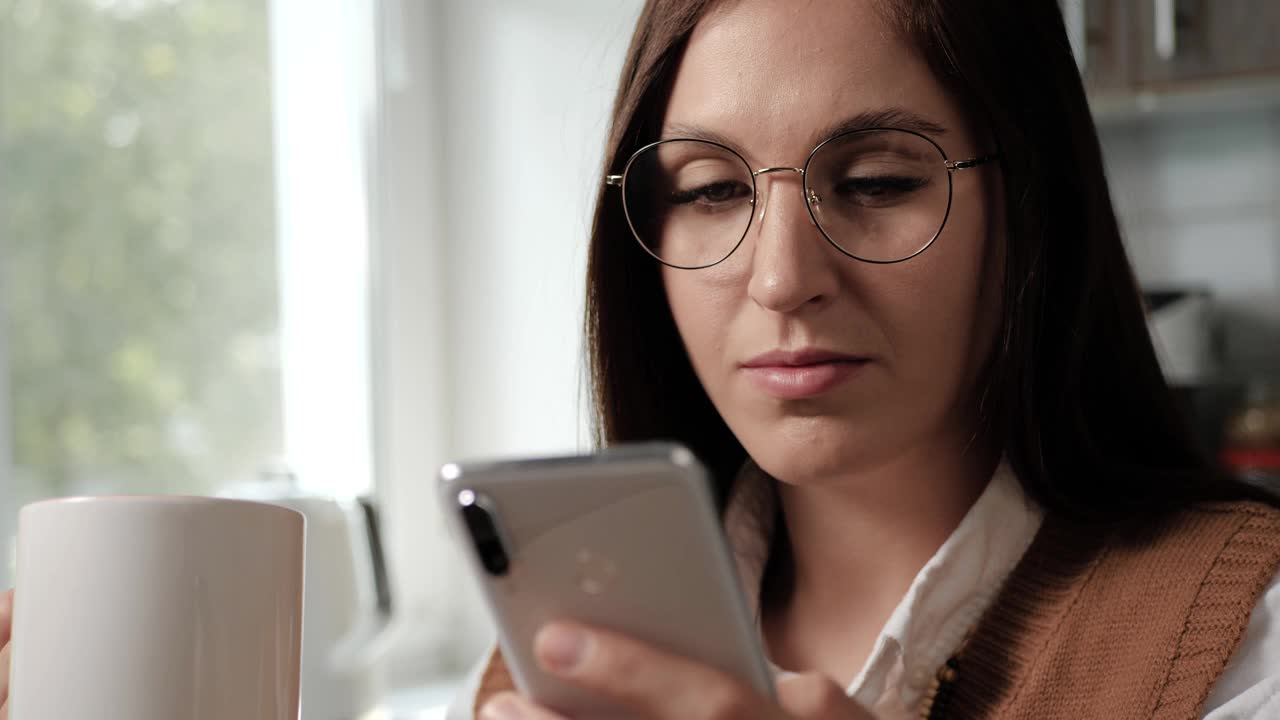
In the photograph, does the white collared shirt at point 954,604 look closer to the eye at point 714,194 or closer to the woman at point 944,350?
the woman at point 944,350

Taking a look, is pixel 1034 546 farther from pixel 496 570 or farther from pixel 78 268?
pixel 78 268

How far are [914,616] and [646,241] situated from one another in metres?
0.33

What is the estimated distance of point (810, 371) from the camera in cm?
77

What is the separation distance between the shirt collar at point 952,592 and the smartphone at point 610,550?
1.21 ft

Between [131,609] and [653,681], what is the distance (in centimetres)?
21

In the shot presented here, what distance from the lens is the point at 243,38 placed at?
6.17 ft

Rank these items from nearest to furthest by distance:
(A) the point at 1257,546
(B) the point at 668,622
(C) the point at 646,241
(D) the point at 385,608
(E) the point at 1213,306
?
1. (B) the point at 668,622
2. (A) the point at 1257,546
3. (C) the point at 646,241
4. (D) the point at 385,608
5. (E) the point at 1213,306

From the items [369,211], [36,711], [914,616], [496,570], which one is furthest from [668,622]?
[369,211]

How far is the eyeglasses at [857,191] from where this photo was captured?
0.78 meters

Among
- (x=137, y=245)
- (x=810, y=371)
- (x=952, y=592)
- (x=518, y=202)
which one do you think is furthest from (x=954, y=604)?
(x=518, y=202)

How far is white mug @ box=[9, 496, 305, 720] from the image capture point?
1.60 ft

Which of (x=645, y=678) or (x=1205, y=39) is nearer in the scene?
(x=645, y=678)

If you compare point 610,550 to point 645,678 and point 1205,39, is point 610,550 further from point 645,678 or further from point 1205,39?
point 1205,39

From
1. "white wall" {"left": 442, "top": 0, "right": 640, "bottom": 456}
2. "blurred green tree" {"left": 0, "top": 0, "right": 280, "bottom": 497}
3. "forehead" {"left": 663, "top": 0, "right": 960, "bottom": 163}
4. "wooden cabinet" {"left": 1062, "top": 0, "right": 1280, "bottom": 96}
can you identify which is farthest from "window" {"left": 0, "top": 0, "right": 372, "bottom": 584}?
"wooden cabinet" {"left": 1062, "top": 0, "right": 1280, "bottom": 96}
